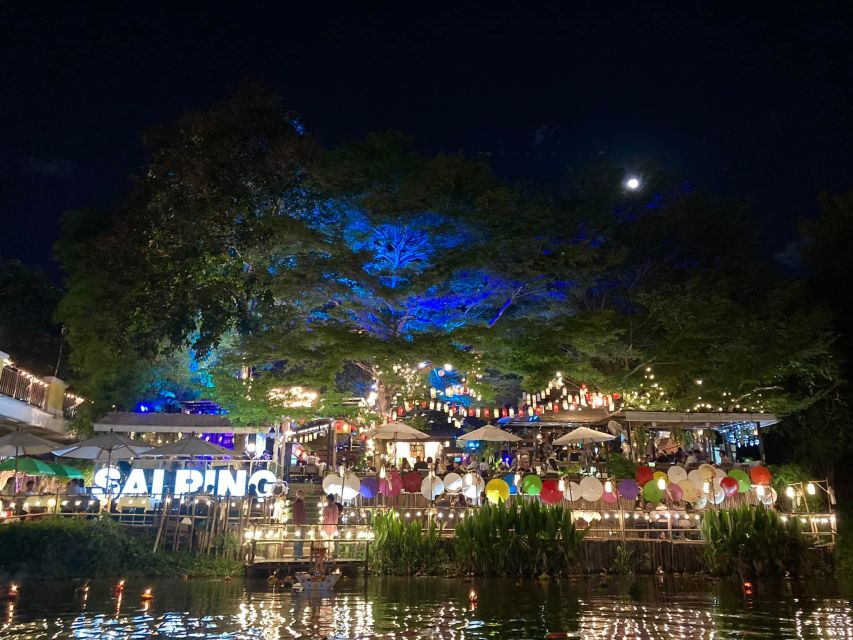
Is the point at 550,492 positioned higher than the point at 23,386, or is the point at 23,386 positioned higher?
the point at 23,386

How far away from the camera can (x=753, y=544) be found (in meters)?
14.0

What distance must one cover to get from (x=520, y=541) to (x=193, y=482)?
1000 centimetres

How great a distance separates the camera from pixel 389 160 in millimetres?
19391

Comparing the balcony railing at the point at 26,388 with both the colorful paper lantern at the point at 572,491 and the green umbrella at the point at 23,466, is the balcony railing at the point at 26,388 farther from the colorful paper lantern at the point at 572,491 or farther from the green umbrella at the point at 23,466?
the colorful paper lantern at the point at 572,491

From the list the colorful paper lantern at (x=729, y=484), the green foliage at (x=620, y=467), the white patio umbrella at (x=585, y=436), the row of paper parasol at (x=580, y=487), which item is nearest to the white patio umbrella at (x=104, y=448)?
the row of paper parasol at (x=580, y=487)

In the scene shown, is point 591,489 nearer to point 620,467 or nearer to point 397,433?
point 620,467

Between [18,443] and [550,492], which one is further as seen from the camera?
[18,443]

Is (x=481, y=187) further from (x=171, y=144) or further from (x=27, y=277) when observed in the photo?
(x=27, y=277)

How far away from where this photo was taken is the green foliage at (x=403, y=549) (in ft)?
46.8

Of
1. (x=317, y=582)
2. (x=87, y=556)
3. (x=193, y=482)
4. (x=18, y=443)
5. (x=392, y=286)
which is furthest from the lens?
(x=392, y=286)

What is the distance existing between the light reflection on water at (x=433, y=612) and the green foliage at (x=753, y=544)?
85 centimetres

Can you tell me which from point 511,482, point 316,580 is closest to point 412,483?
point 511,482

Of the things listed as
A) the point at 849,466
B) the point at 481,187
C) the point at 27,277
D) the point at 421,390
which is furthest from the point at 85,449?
the point at 849,466

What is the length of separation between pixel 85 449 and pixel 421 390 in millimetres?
9860
